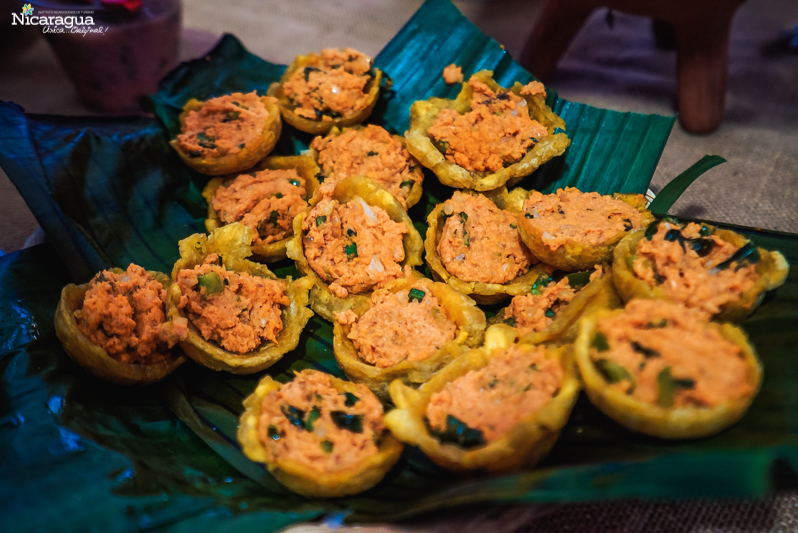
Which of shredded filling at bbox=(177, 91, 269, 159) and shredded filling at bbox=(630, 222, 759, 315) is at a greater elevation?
Answer: shredded filling at bbox=(630, 222, 759, 315)

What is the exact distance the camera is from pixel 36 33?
5.45 m

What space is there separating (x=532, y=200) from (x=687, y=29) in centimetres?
225

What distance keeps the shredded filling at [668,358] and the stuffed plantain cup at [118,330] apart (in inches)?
66.2

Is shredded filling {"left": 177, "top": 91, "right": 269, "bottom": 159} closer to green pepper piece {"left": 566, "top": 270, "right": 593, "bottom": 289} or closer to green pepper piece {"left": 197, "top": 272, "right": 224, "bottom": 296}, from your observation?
green pepper piece {"left": 197, "top": 272, "right": 224, "bottom": 296}

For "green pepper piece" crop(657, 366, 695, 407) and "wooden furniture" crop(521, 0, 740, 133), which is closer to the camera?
"green pepper piece" crop(657, 366, 695, 407)

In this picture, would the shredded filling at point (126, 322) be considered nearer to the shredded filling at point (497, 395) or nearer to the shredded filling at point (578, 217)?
the shredded filling at point (497, 395)

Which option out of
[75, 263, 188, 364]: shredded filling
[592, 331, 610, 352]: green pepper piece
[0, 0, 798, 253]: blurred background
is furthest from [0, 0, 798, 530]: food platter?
[0, 0, 798, 253]: blurred background

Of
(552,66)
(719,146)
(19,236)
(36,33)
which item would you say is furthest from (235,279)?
(36,33)

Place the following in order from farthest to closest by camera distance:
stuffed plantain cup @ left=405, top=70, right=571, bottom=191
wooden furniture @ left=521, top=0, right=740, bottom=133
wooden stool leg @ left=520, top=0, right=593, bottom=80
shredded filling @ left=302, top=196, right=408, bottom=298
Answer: wooden stool leg @ left=520, top=0, right=593, bottom=80, wooden furniture @ left=521, top=0, right=740, bottom=133, stuffed plantain cup @ left=405, top=70, right=571, bottom=191, shredded filling @ left=302, top=196, right=408, bottom=298

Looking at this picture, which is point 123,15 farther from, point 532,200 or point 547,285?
point 547,285

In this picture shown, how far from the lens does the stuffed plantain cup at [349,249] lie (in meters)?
2.53

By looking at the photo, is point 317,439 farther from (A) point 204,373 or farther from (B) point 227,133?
(B) point 227,133

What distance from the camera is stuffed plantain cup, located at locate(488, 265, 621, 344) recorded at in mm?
2074

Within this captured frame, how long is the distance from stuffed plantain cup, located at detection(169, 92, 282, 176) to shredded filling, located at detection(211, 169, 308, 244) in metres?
0.13
